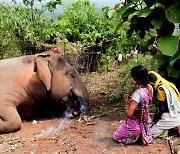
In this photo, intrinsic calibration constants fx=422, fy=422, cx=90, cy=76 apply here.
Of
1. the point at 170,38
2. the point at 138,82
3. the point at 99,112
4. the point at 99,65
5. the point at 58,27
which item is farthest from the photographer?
the point at 99,65

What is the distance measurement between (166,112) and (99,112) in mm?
1816

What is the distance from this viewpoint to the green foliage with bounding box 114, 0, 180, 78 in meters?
5.70

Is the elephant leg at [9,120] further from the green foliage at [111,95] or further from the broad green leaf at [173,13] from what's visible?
the broad green leaf at [173,13]

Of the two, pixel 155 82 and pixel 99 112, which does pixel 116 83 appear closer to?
pixel 99 112

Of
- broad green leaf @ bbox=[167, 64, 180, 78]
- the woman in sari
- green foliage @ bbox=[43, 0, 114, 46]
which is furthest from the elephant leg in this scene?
green foliage @ bbox=[43, 0, 114, 46]

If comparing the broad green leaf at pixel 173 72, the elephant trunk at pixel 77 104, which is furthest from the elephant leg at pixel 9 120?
the broad green leaf at pixel 173 72

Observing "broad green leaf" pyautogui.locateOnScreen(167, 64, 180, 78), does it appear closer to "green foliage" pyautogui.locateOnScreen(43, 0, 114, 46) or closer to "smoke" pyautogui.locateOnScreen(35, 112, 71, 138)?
"smoke" pyautogui.locateOnScreen(35, 112, 71, 138)

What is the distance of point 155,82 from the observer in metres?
5.62

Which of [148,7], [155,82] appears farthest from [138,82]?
[148,7]

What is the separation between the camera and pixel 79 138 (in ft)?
19.3

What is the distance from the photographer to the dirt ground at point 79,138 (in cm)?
542

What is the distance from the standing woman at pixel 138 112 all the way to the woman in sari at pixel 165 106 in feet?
0.48

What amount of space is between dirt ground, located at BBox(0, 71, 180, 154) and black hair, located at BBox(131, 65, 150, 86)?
0.85 meters

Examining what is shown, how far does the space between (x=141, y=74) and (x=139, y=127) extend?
71cm
